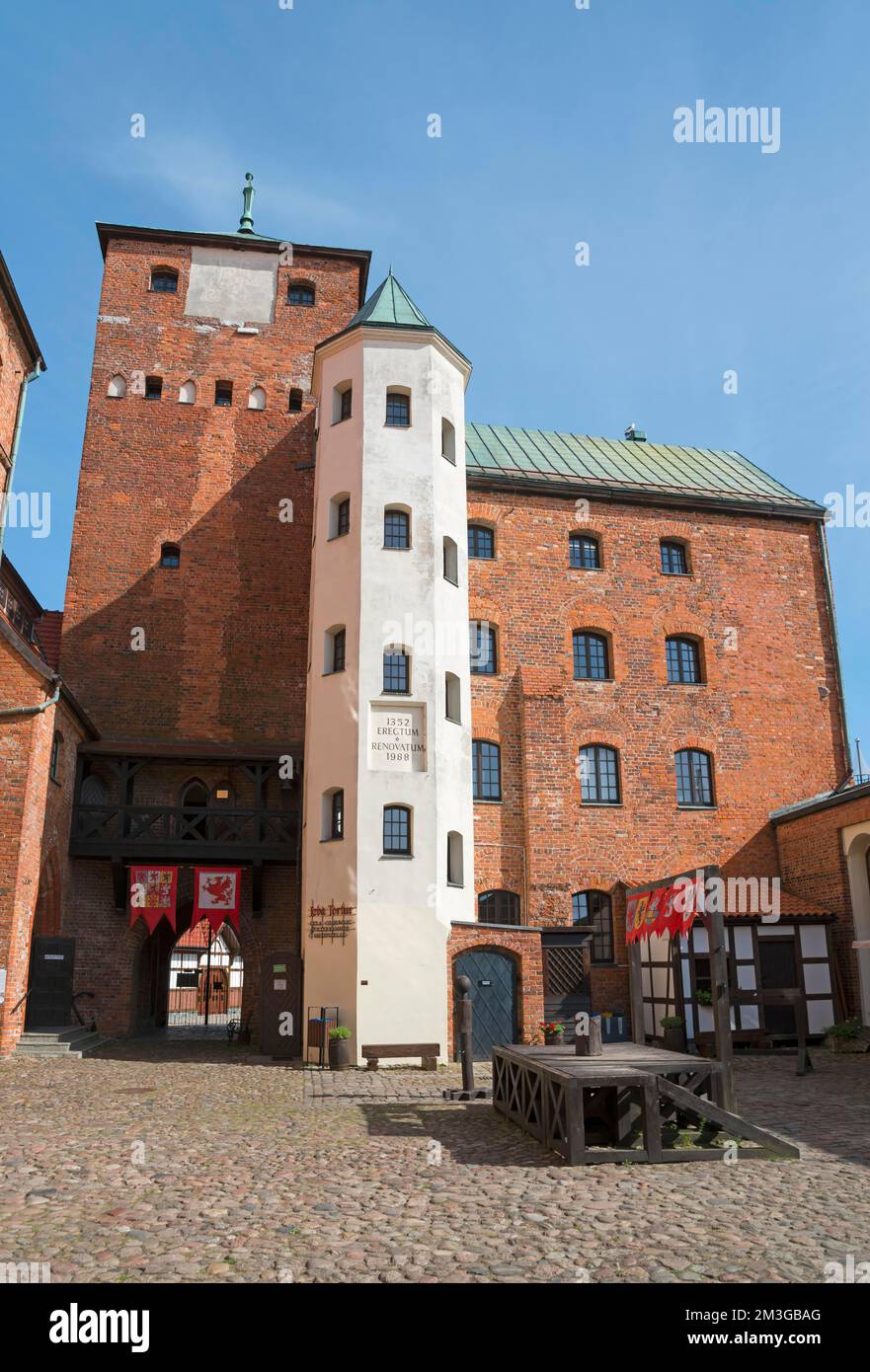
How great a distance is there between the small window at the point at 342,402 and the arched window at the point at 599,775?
372 inches

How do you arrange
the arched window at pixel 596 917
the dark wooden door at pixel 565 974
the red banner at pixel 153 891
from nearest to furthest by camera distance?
1. the dark wooden door at pixel 565 974
2. the red banner at pixel 153 891
3. the arched window at pixel 596 917

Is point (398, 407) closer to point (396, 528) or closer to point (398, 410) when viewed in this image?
point (398, 410)

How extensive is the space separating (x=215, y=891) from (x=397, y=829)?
174 inches

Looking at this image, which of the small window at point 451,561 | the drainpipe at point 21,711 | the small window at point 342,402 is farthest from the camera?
the small window at point 342,402

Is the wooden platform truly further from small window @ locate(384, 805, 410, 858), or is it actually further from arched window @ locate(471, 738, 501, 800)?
arched window @ locate(471, 738, 501, 800)

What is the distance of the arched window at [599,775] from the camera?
2358cm

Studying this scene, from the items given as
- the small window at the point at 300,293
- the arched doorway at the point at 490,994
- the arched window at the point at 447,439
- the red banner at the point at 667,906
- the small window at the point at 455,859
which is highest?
the small window at the point at 300,293

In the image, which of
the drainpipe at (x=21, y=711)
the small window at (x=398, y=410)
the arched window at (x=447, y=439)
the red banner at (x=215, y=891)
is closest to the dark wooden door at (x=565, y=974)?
the red banner at (x=215, y=891)

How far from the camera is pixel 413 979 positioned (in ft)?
60.1

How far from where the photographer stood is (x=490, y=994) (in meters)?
19.1

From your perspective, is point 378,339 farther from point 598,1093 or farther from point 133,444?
point 598,1093

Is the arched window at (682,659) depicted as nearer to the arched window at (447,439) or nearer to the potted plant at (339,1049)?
the arched window at (447,439)

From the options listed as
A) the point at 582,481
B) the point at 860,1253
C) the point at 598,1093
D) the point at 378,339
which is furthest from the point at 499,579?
the point at 860,1253

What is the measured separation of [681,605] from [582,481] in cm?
402
